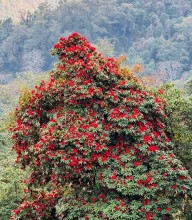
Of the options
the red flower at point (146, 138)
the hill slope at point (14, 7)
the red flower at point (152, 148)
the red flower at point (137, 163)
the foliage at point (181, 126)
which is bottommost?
the red flower at point (137, 163)

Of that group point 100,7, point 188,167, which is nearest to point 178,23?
point 100,7

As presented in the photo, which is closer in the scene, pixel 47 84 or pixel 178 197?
pixel 178 197

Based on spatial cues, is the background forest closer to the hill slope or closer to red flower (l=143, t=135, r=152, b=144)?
the hill slope

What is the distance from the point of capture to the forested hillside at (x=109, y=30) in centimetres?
6175

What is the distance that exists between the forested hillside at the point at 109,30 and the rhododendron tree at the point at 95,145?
51732 mm

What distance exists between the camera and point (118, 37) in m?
68.6

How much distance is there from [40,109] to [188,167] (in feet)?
11.6

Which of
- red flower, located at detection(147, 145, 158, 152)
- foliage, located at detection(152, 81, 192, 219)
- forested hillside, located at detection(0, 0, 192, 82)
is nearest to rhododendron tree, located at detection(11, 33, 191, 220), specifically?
red flower, located at detection(147, 145, 158, 152)

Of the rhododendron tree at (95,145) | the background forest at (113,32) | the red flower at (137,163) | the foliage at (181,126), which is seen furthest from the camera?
the background forest at (113,32)

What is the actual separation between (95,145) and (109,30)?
204 ft

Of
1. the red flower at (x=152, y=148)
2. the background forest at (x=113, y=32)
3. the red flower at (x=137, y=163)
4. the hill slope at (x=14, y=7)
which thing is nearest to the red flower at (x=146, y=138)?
the red flower at (x=152, y=148)

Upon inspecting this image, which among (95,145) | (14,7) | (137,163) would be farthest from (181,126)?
(14,7)

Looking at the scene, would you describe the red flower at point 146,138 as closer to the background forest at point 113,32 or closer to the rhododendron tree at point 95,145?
the rhododendron tree at point 95,145

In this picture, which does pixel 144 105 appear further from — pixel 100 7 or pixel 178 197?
pixel 100 7
